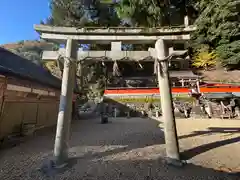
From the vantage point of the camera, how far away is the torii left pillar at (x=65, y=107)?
4.11 meters

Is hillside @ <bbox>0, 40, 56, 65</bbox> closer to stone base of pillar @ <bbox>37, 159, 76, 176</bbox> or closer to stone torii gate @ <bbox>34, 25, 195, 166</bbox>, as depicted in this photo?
stone torii gate @ <bbox>34, 25, 195, 166</bbox>

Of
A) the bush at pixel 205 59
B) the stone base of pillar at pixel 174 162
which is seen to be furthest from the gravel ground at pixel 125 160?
the bush at pixel 205 59

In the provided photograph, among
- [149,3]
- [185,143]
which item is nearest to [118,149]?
[185,143]

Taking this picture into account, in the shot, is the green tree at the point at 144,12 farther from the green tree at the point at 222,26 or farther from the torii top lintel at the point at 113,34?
the torii top lintel at the point at 113,34

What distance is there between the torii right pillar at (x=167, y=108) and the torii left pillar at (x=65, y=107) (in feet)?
8.46

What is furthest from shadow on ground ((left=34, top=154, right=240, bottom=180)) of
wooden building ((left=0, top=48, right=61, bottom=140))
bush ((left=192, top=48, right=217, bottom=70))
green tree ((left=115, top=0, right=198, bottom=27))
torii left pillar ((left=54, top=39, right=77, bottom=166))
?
bush ((left=192, top=48, right=217, bottom=70))

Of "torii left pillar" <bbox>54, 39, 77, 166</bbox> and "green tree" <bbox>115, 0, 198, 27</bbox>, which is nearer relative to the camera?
"torii left pillar" <bbox>54, 39, 77, 166</bbox>

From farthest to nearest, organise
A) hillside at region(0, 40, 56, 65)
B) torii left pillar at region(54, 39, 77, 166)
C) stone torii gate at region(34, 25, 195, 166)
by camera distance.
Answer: hillside at region(0, 40, 56, 65)
stone torii gate at region(34, 25, 195, 166)
torii left pillar at region(54, 39, 77, 166)

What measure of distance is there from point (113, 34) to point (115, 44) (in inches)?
12.1

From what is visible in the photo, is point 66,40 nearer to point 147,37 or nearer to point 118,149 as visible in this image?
point 147,37

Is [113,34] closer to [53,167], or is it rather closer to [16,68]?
[53,167]

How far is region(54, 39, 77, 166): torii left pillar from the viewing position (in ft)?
13.5

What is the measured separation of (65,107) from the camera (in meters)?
4.36

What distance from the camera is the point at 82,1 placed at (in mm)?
22484
